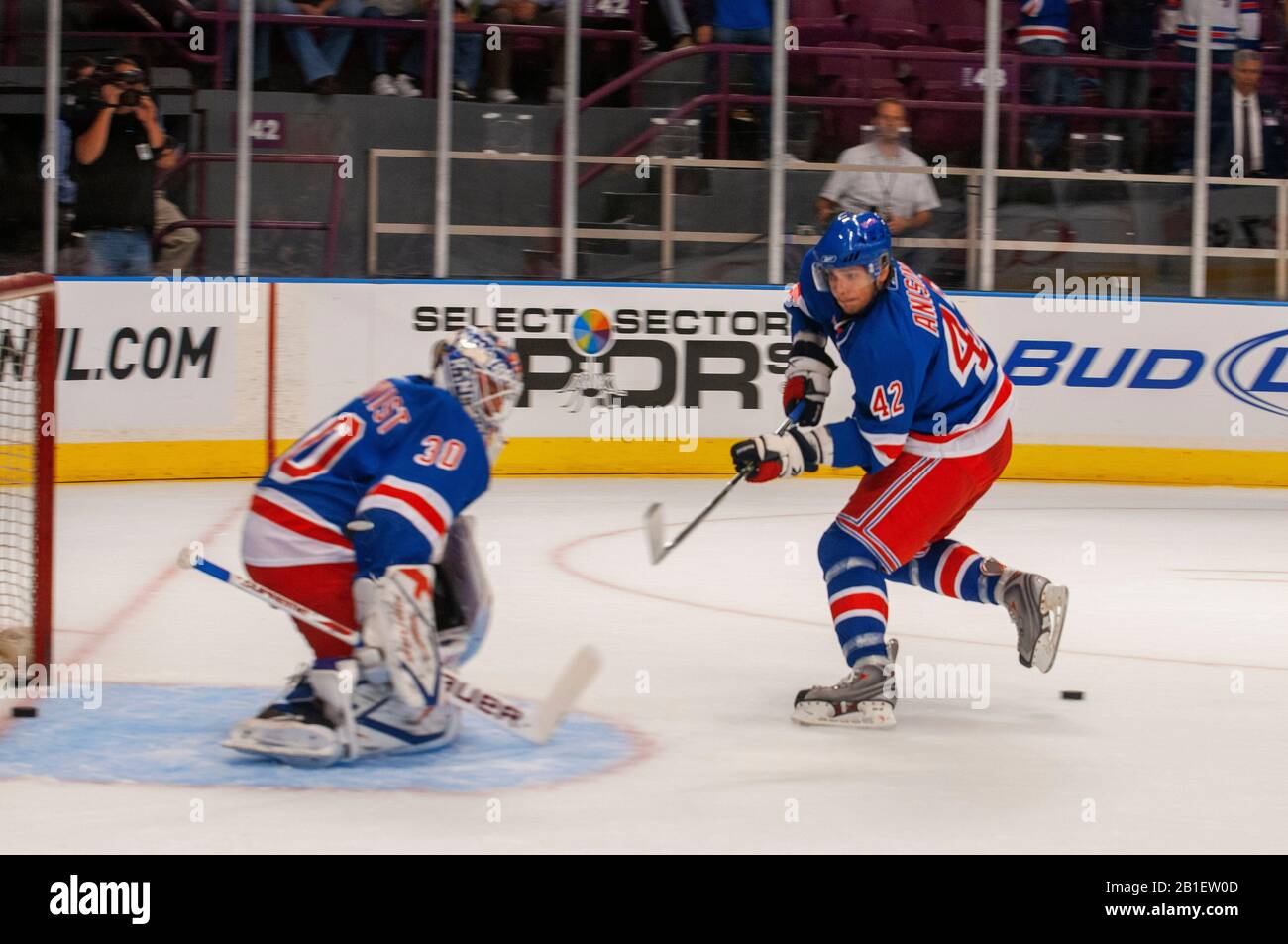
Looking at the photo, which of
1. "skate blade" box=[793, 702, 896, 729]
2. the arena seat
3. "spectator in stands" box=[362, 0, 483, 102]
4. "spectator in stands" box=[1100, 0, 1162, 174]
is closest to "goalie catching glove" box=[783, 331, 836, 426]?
"skate blade" box=[793, 702, 896, 729]

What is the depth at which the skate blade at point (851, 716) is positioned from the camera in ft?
15.5

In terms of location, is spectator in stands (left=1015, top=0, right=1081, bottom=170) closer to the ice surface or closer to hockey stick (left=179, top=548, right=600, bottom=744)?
the ice surface

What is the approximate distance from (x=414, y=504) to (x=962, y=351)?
164cm

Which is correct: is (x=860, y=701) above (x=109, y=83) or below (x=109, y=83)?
below

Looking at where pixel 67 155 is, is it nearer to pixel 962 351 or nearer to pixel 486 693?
pixel 962 351

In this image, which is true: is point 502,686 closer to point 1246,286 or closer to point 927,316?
point 927,316

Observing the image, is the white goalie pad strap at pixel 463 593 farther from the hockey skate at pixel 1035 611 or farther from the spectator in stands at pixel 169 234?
the spectator in stands at pixel 169 234

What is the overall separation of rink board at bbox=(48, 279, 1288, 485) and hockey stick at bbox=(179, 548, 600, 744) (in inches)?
Result: 217

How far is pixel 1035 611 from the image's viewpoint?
16.3 ft

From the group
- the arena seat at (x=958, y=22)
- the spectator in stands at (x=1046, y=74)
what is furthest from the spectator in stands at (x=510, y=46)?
the spectator in stands at (x=1046, y=74)

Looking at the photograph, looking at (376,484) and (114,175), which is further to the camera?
(114,175)

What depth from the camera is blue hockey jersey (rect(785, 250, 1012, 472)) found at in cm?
464

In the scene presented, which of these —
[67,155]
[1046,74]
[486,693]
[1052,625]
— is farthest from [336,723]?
[1046,74]
